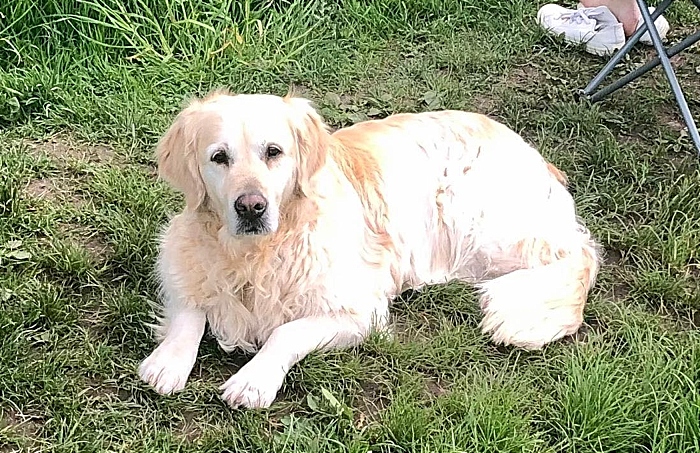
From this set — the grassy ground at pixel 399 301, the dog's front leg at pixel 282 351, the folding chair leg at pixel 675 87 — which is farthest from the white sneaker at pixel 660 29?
the dog's front leg at pixel 282 351

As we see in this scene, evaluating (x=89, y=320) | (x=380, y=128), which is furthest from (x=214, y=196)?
(x=380, y=128)

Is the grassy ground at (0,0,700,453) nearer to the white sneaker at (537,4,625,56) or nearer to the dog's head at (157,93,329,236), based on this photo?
the white sneaker at (537,4,625,56)

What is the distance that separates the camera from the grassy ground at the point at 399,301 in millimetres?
2439

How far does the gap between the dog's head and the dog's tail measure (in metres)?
0.74

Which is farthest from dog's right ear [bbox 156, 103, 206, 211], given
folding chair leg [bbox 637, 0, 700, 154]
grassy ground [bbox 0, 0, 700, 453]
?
folding chair leg [bbox 637, 0, 700, 154]

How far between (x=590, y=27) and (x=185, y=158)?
2982 mm

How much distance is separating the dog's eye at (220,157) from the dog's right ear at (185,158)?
0.28 ft

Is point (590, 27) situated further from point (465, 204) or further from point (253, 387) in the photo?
point (253, 387)

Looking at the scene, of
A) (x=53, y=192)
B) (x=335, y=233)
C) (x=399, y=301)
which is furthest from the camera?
(x=53, y=192)

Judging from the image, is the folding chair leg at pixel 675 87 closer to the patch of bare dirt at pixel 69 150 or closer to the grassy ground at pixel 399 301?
the grassy ground at pixel 399 301

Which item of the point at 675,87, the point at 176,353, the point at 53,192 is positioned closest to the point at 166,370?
the point at 176,353

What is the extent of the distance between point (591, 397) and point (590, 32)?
2.88m

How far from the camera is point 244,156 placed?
2512 mm

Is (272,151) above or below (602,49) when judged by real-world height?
above
